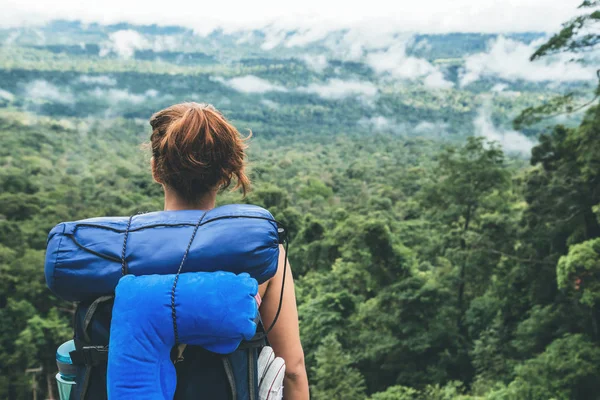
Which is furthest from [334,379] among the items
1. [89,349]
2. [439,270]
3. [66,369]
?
[89,349]

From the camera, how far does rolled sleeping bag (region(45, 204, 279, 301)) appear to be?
109 cm

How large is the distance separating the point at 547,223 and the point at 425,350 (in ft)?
11.9

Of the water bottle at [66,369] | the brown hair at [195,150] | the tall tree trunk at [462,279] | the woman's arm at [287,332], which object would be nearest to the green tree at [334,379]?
the tall tree trunk at [462,279]

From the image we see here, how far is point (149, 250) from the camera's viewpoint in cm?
110

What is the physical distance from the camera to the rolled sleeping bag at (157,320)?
1041mm

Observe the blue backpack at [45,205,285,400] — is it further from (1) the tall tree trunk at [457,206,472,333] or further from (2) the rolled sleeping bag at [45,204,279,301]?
(1) the tall tree trunk at [457,206,472,333]

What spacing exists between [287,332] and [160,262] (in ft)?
1.32

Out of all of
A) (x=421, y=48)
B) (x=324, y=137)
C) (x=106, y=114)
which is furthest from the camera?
(x=421, y=48)

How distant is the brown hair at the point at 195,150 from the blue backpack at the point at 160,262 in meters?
0.10

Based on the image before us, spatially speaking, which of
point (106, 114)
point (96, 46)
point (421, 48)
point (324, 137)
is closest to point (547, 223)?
point (324, 137)

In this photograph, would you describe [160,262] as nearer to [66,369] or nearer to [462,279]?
[66,369]

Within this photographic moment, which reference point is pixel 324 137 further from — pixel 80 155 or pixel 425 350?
pixel 425 350

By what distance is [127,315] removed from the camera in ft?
3.43

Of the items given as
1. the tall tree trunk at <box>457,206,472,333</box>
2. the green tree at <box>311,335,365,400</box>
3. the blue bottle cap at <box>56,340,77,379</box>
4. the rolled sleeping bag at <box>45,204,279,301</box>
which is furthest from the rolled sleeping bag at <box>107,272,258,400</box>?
the tall tree trunk at <box>457,206,472,333</box>
